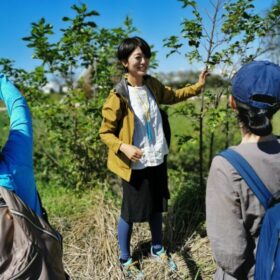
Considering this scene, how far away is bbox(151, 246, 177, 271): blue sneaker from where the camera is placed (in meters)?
2.74

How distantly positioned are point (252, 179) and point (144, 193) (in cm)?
139

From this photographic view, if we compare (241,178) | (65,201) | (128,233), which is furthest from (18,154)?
(65,201)

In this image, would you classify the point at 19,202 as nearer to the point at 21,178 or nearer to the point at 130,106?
the point at 21,178

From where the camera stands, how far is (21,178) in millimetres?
1461

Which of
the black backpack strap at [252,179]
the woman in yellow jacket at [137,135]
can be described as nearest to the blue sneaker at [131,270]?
the woman in yellow jacket at [137,135]

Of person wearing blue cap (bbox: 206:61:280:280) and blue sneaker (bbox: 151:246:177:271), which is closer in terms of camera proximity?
person wearing blue cap (bbox: 206:61:280:280)

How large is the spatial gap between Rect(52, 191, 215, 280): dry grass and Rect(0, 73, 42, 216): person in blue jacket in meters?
1.38

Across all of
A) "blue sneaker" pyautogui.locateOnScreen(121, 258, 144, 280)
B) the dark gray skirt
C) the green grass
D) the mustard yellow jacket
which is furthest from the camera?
the green grass

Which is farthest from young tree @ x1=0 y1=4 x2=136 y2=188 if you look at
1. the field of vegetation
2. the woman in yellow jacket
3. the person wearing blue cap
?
the person wearing blue cap

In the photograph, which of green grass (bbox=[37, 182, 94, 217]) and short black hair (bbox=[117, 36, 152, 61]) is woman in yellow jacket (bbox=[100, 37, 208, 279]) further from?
green grass (bbox=[37, 182, 94, 217])

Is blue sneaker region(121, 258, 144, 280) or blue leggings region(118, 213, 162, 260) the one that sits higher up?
blue leggings region(118, 213, 162, 260)

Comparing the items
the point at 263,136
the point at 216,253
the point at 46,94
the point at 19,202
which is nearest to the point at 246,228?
the point at 216,253

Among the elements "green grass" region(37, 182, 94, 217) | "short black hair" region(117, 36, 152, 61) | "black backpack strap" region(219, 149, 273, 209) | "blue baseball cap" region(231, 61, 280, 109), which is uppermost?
"short black hair" region(117, 36, 152, 61)

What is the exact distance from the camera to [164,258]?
2781mm
